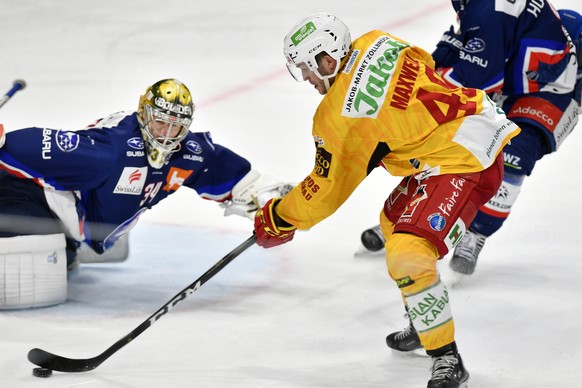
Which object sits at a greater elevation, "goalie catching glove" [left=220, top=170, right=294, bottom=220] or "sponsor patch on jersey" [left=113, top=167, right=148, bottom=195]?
"sponsor patch on jersey" [left=113, top=167, right=148, bottom=195]

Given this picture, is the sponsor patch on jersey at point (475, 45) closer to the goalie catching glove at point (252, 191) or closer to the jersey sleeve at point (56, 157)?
the goalie catching glove at point (252, 191)

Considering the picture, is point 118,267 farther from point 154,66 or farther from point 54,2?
point 54,2

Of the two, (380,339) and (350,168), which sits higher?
(350,168)

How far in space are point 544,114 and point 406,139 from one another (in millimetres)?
1388

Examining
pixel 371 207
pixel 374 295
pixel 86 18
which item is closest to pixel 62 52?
pixel 86 18

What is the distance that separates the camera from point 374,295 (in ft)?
13.9

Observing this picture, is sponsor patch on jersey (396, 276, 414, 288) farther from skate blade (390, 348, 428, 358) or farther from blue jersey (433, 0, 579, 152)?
blue jersey (433, 0, 579, 152)

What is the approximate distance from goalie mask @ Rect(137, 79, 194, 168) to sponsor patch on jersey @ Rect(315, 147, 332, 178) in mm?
890

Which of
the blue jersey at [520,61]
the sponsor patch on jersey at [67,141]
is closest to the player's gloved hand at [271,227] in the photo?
the sponsor patch on jersey at [67,141]

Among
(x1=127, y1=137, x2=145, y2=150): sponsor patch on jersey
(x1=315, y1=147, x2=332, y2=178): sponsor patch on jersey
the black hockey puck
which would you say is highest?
(x1=315, y1=147, x2=332, y2=178): sponsor patch on jersey

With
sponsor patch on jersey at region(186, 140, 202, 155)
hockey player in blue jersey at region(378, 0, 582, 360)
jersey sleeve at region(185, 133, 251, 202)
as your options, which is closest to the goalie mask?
sponsor patch on jersey at region(186, 140, 202, 155)

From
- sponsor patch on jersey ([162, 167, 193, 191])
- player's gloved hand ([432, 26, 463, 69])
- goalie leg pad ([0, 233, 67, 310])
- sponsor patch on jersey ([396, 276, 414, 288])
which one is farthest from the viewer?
player's gloved hand ([432, 26, 463, 69])

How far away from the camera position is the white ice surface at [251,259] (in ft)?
11.3

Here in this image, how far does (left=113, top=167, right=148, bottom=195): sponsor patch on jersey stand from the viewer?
4047 millimetres
